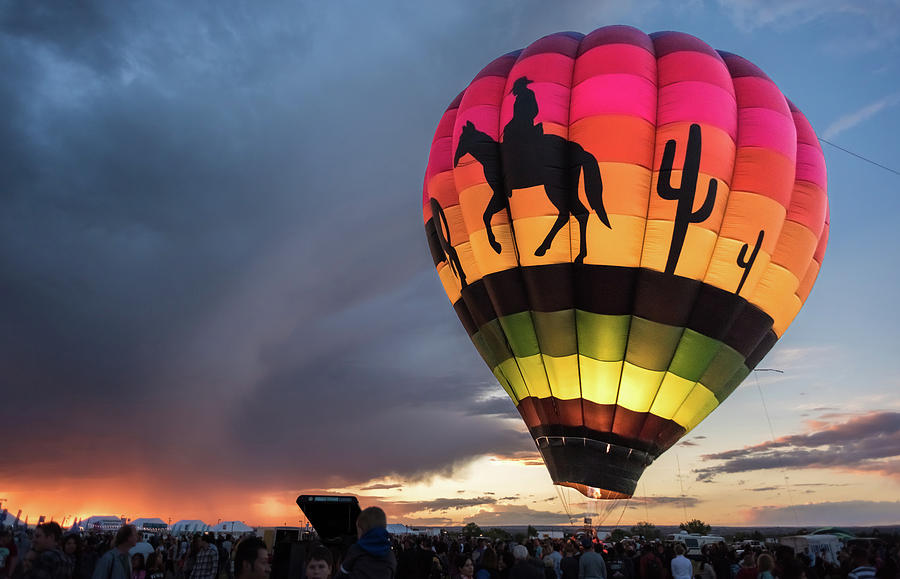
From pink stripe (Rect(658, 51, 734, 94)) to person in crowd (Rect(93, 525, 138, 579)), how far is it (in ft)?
31.0

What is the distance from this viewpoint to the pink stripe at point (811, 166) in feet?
33.1

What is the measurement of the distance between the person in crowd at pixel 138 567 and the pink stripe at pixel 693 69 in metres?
9.71

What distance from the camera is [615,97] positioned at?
936 centimetres

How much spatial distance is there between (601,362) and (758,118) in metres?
4.75

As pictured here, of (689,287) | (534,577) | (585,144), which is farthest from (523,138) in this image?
(534,577)

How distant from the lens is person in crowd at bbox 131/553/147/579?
5902 mm

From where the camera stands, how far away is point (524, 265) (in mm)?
9648

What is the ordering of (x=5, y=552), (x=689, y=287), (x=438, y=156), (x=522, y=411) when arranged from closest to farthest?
(x=5, y=552), (x=689, y=287), (x=522, y=411), (x=438, y=156)

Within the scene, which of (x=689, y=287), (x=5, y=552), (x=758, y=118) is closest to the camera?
(x=5, y=552)

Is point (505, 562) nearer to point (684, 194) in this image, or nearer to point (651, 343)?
point (651, 343)

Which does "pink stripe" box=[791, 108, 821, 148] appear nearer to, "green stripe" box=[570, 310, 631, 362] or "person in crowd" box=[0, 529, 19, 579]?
"green stripe" box=[570, 310, 631, 362]

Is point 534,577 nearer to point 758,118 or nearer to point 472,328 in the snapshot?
point 472,328

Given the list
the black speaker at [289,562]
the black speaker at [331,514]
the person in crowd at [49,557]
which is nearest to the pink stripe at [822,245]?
the black speaker at [331,514]

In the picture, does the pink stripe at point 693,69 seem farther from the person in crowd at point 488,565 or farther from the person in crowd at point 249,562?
the person in crowd at point 249,562
